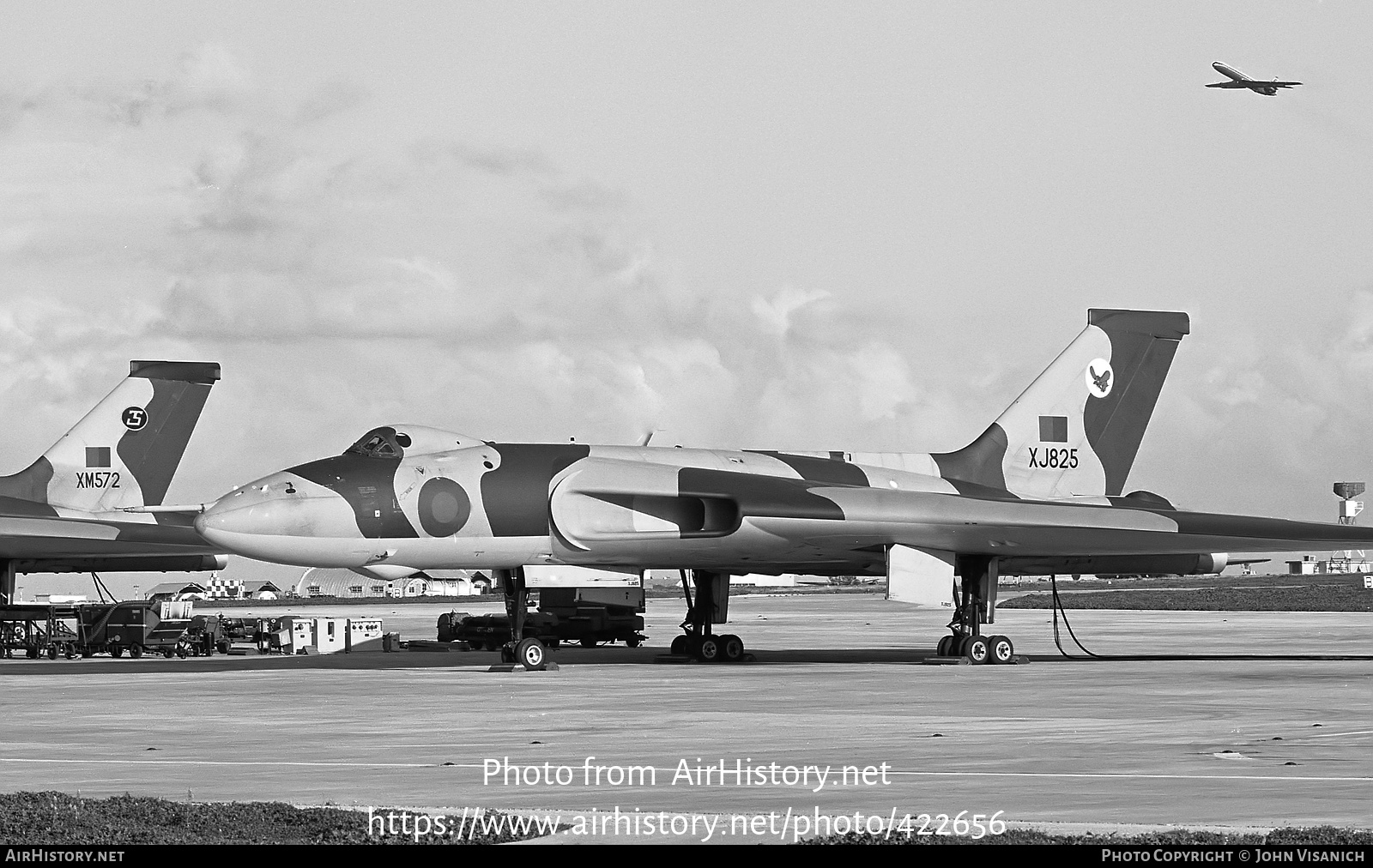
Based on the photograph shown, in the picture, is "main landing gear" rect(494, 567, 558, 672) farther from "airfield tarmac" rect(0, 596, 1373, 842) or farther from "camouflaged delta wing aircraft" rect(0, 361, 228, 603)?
"camouflaged delta wing aircraft" rect(0, 361, 228, 603)

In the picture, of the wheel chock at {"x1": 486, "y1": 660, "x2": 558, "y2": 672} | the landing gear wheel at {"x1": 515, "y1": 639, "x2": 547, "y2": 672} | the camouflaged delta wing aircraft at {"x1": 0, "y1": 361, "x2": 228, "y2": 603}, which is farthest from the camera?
the camouflaged delta wing aircraft at {"x1": 0, "y1": 361, "x2": 228, "y2": 603}

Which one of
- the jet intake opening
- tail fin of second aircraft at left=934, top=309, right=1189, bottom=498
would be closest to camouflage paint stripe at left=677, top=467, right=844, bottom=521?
the jet intake opening

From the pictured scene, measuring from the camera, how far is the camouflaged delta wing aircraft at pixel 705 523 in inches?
970

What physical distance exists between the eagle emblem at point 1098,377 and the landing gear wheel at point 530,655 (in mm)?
11936

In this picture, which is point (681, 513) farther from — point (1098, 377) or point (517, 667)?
point (1098, 377)

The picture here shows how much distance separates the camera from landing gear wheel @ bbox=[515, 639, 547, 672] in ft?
84.2

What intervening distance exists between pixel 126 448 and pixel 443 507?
17.7 metres

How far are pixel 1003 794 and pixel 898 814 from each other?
4.13ft

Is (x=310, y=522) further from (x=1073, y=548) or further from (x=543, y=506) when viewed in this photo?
(x=1073, y=548)

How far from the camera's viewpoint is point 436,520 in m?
25.1

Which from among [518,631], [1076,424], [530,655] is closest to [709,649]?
[518,631]

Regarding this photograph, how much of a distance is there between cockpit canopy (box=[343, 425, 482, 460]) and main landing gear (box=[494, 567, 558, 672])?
223cm

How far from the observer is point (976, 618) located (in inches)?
1097
